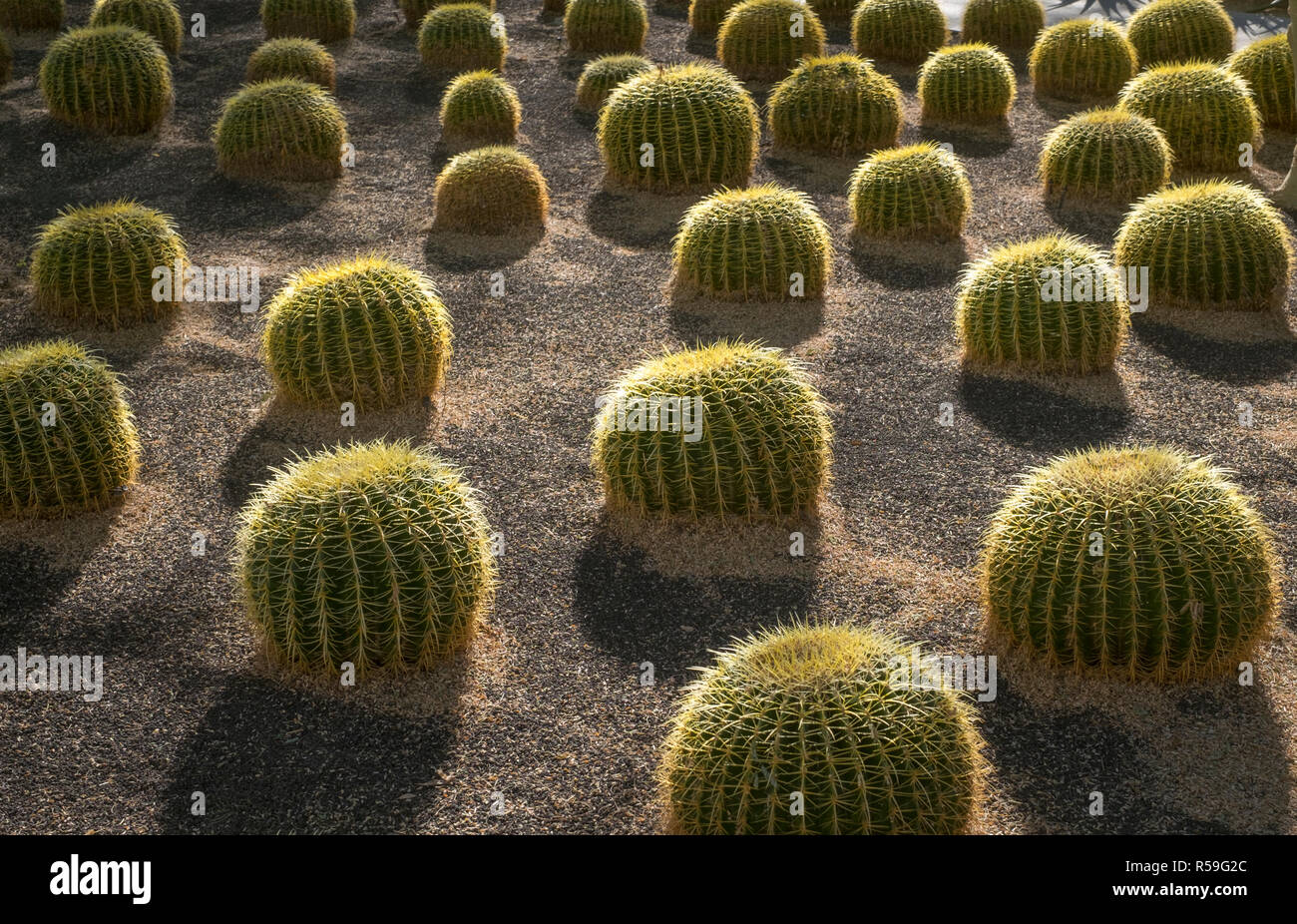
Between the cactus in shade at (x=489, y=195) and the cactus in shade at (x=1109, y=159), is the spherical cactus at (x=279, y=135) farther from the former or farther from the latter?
the cactus in shade at (x=1109, y=159)

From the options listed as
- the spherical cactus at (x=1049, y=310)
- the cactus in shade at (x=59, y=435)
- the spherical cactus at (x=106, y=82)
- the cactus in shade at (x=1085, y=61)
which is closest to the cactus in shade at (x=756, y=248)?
the spherical cactus at (x=1049, y=310)

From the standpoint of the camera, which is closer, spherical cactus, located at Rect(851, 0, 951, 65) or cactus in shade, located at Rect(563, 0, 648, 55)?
spherical cactus, located at Rect(851, 0, 951, 65)

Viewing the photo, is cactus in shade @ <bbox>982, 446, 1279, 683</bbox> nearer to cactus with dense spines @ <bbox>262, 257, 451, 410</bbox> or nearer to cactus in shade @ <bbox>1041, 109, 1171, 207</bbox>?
cactus with dense spines @ <bbox>262, 257, 451, 410</bbox>

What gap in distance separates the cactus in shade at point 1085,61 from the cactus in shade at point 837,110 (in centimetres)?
235

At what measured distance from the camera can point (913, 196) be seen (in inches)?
377

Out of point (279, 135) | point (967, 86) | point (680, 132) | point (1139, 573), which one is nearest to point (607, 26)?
point (967, 86)

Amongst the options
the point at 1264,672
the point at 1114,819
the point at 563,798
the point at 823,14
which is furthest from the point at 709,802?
the point at 823,14

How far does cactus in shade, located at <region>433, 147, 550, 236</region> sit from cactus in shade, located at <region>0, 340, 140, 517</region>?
3.79 meters

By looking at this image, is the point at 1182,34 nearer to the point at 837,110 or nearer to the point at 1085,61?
the point at 1085,61

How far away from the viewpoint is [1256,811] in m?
4.57

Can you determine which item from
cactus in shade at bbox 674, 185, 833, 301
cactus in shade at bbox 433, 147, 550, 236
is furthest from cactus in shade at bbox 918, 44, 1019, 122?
cactus in shade at bbox 433, 147, 550, 236

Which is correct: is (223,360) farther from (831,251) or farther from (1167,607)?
(1167,607)

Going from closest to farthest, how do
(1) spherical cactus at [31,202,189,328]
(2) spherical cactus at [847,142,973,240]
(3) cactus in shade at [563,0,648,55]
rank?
(1) spherical cactus at [31,202,189,328], (2) spherical cactus at [847,142,973,240], (3) cactus in shade at [563,0,648,55]

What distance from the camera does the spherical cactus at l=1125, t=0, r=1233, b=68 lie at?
43.4 feet
